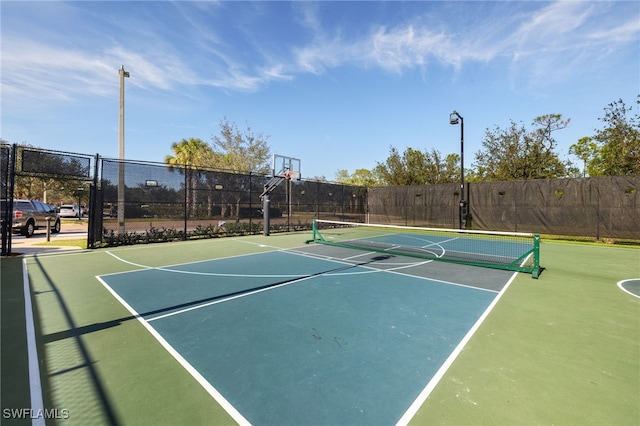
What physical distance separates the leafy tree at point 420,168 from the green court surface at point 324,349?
21395mm

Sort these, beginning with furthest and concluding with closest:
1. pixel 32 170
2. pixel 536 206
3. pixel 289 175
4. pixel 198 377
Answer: pixel 289 175 < pixel 536 206 < pixel 32 170 < pixel 198 377

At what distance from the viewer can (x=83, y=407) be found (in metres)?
2.40

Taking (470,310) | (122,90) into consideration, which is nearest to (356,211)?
(122,90)

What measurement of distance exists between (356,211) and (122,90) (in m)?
16.2

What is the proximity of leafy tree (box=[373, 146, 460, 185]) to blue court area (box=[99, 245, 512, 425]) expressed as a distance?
20873 millimetres

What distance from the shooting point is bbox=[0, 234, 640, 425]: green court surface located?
2391 mm

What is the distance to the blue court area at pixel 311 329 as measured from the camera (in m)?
2.51

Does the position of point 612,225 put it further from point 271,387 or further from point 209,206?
point 209,206

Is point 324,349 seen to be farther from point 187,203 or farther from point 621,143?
point 621,143

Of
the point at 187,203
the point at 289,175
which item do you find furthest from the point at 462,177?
the point at 187,203

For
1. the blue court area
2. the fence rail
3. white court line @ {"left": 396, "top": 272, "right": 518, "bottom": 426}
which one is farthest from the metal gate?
white court line @ {"left": 396, "top": 272, "right": 518, "bottom": 426}

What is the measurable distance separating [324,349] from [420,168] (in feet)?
86.5

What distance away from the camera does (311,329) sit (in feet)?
12.7

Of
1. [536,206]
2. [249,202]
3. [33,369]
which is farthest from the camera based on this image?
[249,202]
